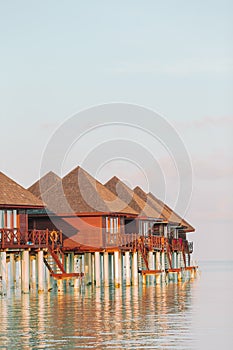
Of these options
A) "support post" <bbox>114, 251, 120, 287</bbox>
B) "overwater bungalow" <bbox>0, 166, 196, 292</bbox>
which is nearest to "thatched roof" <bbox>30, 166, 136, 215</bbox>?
"overwater bungalow" <bbox>0, 166, 196, 292</bbox>

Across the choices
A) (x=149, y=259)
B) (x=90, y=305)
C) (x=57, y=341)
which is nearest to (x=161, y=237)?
(x=149, y=259)

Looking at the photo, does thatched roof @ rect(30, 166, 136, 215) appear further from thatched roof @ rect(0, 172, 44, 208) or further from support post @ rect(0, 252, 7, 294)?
support post @ rect(0, 252, 7, 294)

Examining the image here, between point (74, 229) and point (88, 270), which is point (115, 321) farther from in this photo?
point (88, 270)

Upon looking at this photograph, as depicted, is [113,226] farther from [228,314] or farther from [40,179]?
[228,314]

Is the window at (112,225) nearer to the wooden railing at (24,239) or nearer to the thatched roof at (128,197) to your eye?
the thatched roof at (128,197)

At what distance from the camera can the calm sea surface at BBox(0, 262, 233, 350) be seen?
2939cm

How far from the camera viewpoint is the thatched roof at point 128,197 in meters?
68.8

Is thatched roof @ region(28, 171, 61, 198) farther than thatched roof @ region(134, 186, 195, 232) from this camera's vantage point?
No

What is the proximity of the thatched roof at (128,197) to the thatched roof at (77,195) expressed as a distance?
23.7ft

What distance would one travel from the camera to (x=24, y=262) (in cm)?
4894

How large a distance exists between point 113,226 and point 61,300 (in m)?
14.8

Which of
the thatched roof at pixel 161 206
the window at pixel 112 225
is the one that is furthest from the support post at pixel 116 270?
the thatched roof at pixel 161 206

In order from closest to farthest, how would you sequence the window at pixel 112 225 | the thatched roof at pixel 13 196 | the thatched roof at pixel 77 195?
the thatched roof at pixel 13 196, the thatched roof at pixel 77 195, the window at pixel 112 225

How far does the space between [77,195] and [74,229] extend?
2133 mm
